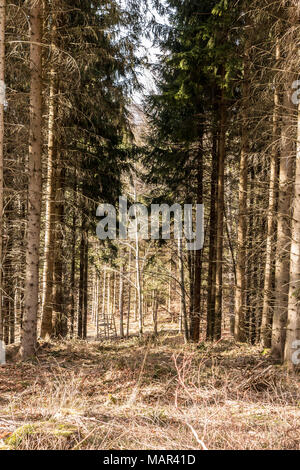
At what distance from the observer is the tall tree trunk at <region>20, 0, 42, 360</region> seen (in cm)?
734

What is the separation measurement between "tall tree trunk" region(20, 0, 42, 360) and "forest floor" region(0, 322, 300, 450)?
649 mm

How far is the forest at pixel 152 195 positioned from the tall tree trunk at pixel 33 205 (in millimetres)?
32

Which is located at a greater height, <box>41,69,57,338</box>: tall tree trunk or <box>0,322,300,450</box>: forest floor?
<box>41,69,57,338</box>: tall tree trunk

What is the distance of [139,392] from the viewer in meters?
5.20

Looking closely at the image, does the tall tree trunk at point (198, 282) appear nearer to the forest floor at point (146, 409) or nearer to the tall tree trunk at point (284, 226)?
the tall tree trunk at point (284, 226)

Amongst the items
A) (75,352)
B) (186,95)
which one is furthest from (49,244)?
(186,95)

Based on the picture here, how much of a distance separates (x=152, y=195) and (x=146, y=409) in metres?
11.3

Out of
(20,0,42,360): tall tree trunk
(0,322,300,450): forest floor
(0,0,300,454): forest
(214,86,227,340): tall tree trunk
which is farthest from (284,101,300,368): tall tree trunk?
(20,0,42,360): tall tree trunk

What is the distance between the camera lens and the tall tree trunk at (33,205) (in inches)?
289

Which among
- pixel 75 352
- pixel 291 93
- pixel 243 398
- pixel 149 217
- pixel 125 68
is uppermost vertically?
pixel 125 68

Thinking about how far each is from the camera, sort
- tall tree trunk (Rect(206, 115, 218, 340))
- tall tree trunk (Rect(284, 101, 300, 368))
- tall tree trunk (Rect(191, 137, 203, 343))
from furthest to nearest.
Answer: tall tree trunk (Rect(206, 115, 218, 340))
tall tree trunk (Rect(191, 137, 203, 343))
tall tree trunk (Rect(284, 101, 300, 368))

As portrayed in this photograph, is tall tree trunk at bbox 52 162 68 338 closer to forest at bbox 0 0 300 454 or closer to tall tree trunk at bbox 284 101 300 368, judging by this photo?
forest at bbox 0 0 300 454
